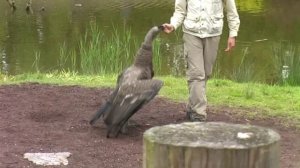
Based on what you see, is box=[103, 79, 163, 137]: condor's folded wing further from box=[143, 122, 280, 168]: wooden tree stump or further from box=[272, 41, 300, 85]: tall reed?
box=[272, 41, 300, 85]: tall reed

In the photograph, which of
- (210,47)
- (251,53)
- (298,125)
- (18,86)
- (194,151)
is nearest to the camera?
(194,151)

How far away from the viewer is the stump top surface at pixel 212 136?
2205mm

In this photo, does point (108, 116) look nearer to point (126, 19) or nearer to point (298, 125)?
point (298, 125)

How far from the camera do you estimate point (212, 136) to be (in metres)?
2.31

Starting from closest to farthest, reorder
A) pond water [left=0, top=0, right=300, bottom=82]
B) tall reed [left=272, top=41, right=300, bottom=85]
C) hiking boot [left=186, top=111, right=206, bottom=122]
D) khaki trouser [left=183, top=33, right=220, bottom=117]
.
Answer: khaki trouser [left=183, top=33, right=220, bottom=117] → hiking boot [left=186, top=111, right=206, bottom=122] → tall reed [left=272, top=41, right=300, bottom=85] → pond water [left=0, top=0, right=300, bottom=82]

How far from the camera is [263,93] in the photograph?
885 centimetres

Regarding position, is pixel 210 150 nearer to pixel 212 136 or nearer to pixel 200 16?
pixel 212 136

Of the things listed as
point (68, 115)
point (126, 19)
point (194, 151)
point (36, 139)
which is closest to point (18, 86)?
point (68, 115)

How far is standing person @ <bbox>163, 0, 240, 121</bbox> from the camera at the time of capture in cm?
653

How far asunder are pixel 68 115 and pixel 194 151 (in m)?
5.12

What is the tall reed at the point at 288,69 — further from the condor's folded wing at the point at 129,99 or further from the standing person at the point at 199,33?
the condor's folded wing at the point at 129,99

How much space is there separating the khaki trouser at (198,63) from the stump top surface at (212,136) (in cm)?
415

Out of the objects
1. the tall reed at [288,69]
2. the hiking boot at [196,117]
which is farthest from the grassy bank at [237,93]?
the tall reed at [288,69]

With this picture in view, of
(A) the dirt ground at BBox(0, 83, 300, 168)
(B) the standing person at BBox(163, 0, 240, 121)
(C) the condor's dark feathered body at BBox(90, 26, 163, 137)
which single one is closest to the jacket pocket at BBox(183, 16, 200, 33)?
(B) the standing person at BBox(163, 0, 240, 121)
